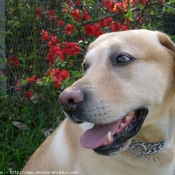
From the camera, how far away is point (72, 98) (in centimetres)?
227

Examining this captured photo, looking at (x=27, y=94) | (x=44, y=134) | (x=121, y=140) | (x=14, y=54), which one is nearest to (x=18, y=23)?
(x=14, y=54)

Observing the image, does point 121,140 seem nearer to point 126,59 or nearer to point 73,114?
point 73,114

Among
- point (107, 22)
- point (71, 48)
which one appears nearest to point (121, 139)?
point (71, 48)

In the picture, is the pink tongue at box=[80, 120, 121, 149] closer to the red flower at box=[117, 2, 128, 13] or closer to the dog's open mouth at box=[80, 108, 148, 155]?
the dog's open mouth at box=[80, 108, 148, 155]

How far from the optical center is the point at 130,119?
249 cm

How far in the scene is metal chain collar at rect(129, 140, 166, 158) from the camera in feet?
8.89

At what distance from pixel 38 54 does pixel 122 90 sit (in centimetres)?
271

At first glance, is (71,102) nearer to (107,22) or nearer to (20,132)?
(107,22)

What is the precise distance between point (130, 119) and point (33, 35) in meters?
2.56

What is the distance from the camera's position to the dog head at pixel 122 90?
2.31 meters

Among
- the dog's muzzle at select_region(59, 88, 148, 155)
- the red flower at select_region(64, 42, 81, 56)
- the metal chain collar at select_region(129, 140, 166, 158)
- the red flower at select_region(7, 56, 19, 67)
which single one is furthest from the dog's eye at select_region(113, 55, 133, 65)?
the red flower at select_region(7, 56, 19, 67)

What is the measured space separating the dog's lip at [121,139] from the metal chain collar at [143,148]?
0.88 ft

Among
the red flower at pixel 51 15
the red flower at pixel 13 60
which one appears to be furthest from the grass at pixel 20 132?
the red flower at pixel 51 15

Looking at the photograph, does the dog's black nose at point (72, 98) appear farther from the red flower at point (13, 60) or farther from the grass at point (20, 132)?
the red flower at point (13, 60)
